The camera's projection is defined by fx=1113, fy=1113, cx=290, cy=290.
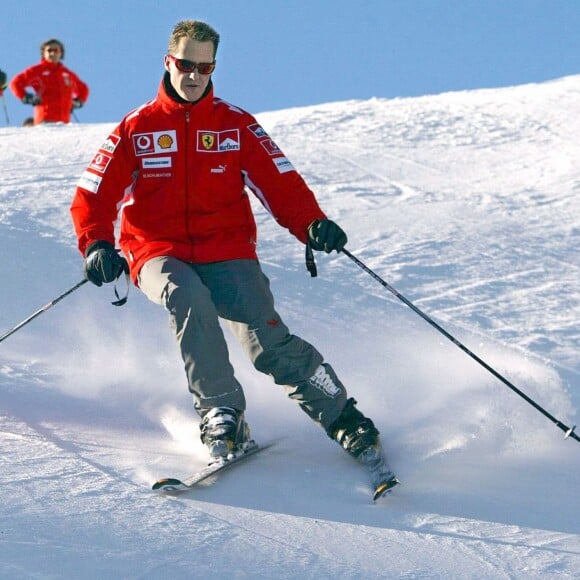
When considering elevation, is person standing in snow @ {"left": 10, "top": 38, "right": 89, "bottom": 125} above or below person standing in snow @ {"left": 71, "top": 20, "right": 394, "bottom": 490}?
above

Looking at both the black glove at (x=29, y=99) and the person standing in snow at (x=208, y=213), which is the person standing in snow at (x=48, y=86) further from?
the person standing in snow at (x=208, y=213)

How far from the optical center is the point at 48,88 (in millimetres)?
15133

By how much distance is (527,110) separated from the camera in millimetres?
12297

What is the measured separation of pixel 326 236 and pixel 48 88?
11515mm

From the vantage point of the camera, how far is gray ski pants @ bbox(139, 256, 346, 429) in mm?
4258

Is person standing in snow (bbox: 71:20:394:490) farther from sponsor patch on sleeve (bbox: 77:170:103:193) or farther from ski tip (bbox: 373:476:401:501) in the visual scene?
ski tip (bbox: 373:476:401:501)

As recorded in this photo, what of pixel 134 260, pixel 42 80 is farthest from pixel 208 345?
pixel 42 80

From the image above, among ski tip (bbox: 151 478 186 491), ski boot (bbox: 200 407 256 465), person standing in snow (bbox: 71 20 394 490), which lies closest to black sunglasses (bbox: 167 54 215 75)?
person standing in snow (bbox: 71 20 394 490)

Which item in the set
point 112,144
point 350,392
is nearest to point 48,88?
point 350,392

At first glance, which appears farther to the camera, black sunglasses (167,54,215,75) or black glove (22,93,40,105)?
black glove (22,93,40,105)

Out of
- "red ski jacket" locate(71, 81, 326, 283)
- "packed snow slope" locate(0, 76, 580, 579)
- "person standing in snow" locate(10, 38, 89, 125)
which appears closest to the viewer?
"packed snow slope" locate(0, 76, 580, 579)

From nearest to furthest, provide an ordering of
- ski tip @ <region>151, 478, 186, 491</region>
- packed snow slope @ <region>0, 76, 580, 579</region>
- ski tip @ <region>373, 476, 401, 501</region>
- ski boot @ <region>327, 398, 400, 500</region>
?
packed snow slope @ <region>0, 76, 580, 579</region>, ski tip @ <region>151, 478, 186, 491</region>, ski tip @ <region>373, 476, 401, 501</region>, ski boot @ <region>327, 398, 400, 500</region>

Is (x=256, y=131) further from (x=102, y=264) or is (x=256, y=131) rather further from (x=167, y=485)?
(x=167, y=485)

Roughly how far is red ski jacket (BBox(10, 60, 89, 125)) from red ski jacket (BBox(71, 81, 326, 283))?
1098cm
